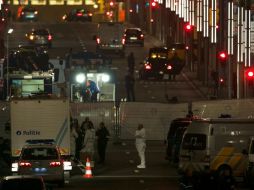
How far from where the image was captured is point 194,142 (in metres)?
35.2

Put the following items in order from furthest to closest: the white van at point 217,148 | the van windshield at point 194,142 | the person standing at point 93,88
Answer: the person standing at point 93,88 < the van windshield at point 194,142 < the white van at point 217,148

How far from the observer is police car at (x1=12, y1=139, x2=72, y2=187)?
113ft

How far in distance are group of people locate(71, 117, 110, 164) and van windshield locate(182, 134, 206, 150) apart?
618 centimetres

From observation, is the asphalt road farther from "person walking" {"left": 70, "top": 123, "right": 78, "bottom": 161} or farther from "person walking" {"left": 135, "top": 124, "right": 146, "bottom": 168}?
"person walking" {"left": 135, "top": 124, "right": 146, "bottom": 168}

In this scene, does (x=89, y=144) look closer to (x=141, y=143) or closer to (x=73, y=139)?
(x=73, y=139)

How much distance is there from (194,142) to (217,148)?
2.34 ft

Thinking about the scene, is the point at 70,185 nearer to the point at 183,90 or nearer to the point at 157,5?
the point at 183,90

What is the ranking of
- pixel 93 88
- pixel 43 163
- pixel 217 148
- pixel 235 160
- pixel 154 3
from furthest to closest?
pixel 154 3
pixel 93 88
pixel 235 160
pixel 217 148
pixel 43 163

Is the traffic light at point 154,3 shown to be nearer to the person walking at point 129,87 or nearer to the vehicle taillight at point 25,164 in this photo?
the person walking at point 129,87

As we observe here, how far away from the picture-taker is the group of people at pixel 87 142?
41.2 metres

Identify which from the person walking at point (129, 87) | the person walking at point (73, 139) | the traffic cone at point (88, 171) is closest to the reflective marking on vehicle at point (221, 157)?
the traffic cone at point (88, 171)

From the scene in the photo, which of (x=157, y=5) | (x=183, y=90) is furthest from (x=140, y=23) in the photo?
(x=183, y=90)

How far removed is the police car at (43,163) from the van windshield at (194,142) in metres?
3.47

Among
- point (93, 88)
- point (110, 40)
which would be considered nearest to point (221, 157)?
point (93, 88)
